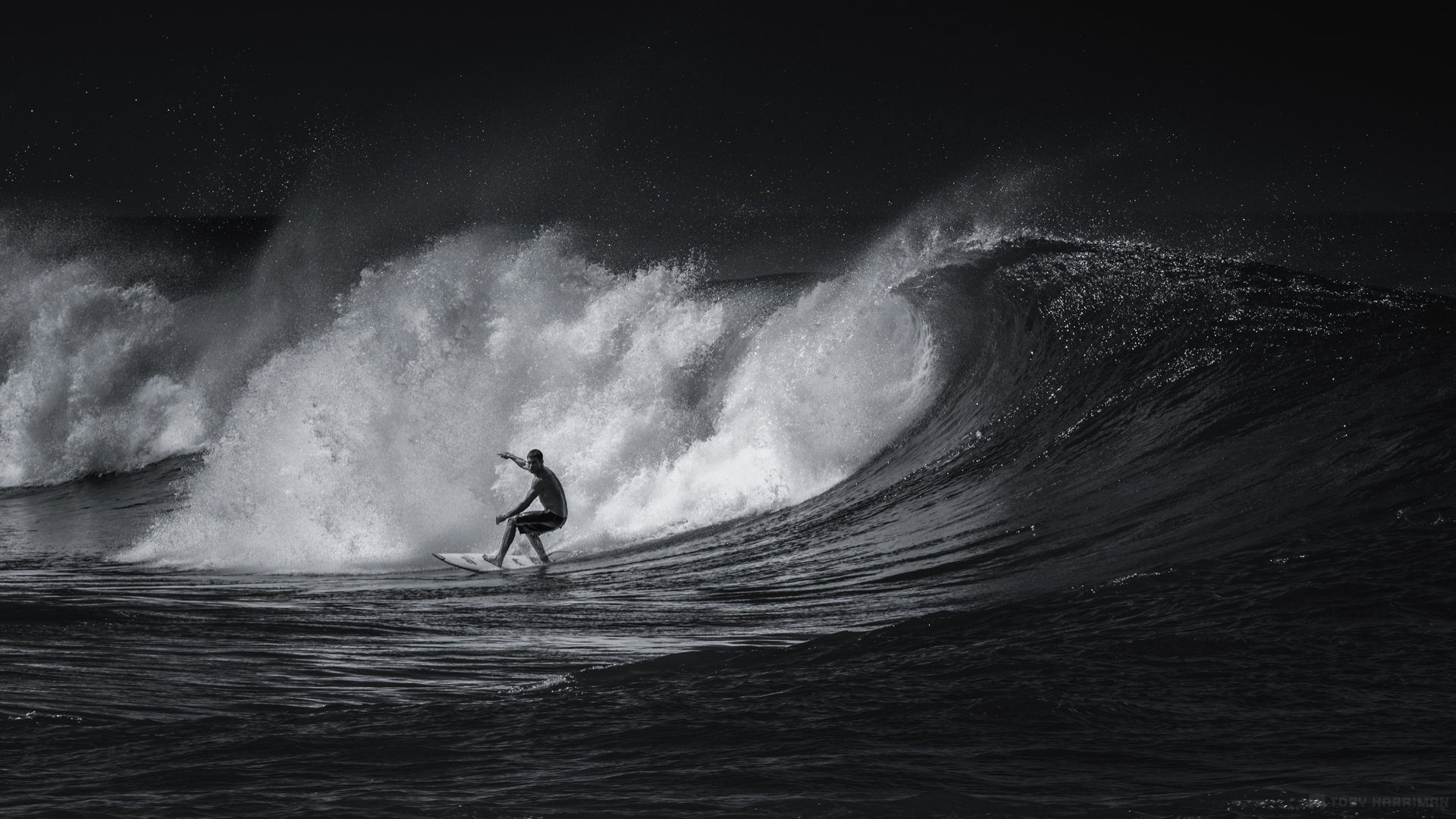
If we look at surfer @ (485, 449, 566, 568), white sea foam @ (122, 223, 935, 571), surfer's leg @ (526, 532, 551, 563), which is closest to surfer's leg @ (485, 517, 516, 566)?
surfer @ (485, 449, 566, 568)

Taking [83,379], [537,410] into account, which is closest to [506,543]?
[537,410]

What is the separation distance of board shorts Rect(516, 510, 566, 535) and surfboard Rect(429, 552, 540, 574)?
9.4 inches

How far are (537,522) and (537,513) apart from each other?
0.24 ft

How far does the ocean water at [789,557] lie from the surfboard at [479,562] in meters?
0.14

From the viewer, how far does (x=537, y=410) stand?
14500 millimetres

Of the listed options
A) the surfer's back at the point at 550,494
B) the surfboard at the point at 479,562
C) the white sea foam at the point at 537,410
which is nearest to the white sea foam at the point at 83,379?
the white sea foam at the point at 537,410

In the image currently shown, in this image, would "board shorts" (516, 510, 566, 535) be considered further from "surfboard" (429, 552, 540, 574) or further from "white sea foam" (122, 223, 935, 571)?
"white sea foam" (122, 223, 935, 571)

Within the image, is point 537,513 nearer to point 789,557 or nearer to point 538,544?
point 538,544

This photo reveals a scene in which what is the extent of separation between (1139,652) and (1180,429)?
500 cm

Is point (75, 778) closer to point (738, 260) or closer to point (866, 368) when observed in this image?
point (866, 368)

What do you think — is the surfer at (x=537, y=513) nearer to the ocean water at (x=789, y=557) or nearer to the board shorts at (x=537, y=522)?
the board shorts at (x=537, y=522)

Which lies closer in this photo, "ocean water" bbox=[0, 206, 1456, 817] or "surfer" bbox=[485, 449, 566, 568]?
"ocean water" bbox=[0, 206, 1456, 817]

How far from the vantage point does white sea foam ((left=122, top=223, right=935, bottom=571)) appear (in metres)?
11.8

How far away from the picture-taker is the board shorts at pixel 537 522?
33.7ft
